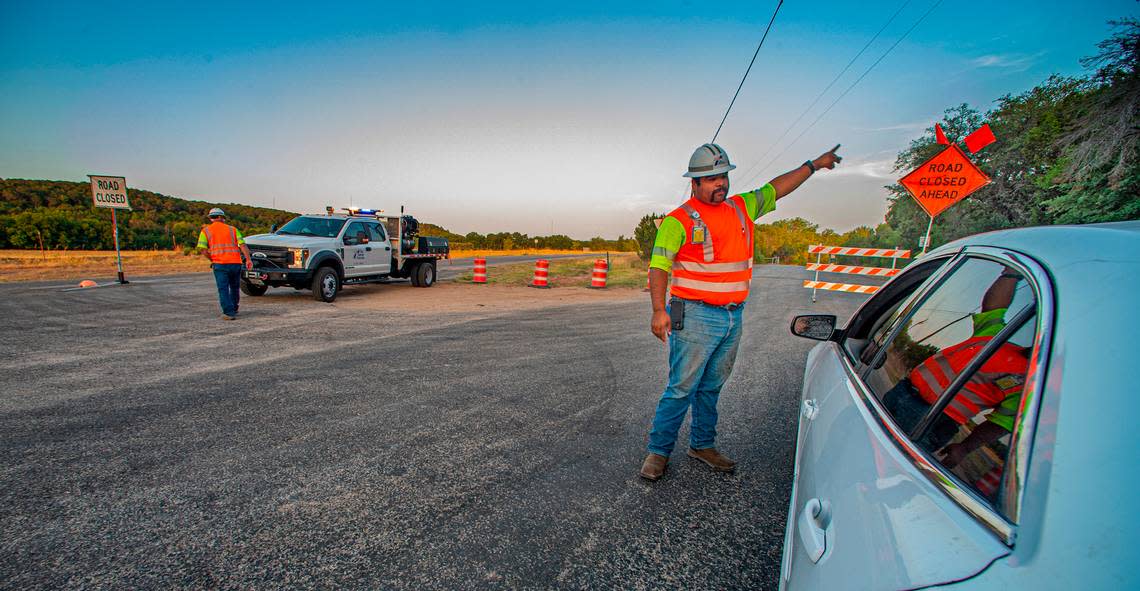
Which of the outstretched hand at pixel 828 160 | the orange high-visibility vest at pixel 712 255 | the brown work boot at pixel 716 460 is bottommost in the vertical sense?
the brown work boot at pixel 716 460

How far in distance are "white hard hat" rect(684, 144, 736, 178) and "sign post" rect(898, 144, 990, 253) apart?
25.3ft

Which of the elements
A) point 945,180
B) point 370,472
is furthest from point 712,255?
Result: point 945,180

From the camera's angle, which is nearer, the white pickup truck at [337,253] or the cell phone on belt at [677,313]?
the cell phone on belt at [677,313]

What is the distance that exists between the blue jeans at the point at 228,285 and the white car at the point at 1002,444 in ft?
30.1

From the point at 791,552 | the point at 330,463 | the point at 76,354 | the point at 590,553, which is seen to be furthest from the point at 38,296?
the point at 791,552

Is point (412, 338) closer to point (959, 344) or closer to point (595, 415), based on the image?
point (595, 415)

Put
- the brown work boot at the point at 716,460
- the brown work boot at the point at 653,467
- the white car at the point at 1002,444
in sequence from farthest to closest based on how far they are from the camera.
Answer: the brown work boot at the point at 716,460 < the brown work boot at the point at 653,467 < the white car at the point at 1002,444

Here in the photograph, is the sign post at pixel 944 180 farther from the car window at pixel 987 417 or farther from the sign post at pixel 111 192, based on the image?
the sign post at pixel 111 192

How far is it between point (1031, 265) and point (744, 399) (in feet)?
11.5

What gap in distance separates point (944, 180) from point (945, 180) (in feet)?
0.06

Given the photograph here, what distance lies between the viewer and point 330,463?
121 inches

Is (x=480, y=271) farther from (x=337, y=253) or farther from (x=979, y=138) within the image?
(x=979, y=138)

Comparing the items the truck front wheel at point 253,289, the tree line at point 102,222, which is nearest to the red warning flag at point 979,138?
the truck front wheel at point 253,289

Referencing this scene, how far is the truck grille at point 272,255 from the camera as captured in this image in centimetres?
1010
